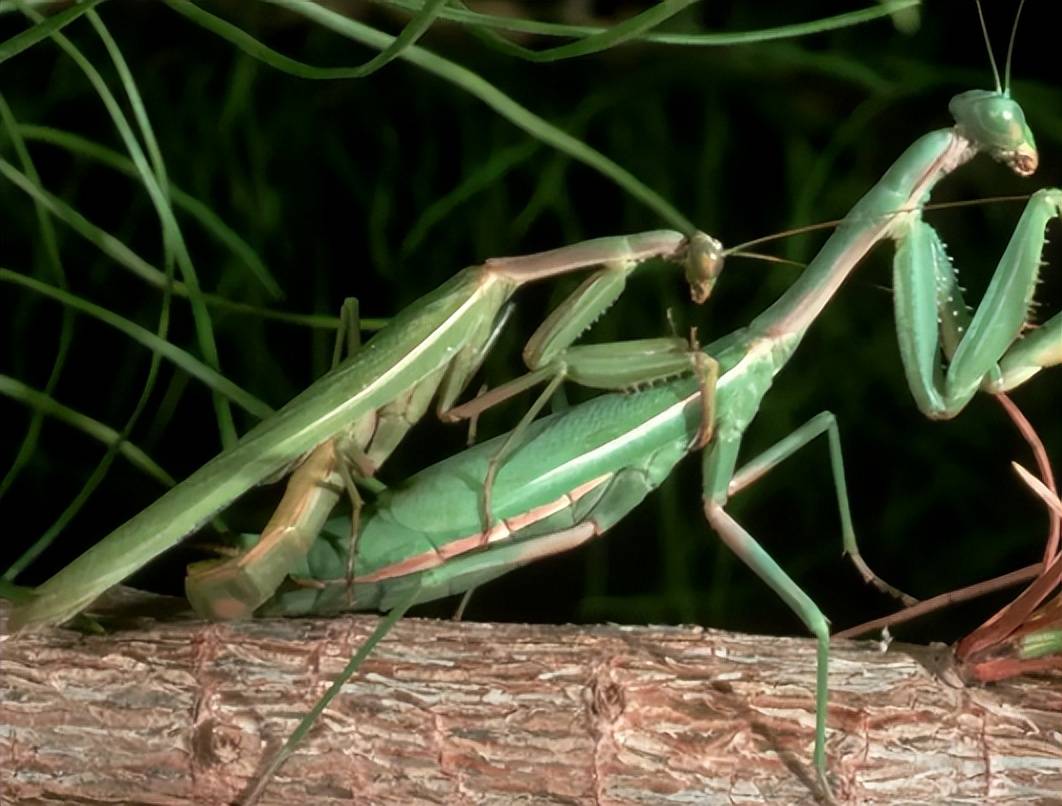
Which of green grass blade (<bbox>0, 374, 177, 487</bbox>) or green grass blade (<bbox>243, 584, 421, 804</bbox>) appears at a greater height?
green grass blade (<bbox>0, 374, 177, 487</bbox>)

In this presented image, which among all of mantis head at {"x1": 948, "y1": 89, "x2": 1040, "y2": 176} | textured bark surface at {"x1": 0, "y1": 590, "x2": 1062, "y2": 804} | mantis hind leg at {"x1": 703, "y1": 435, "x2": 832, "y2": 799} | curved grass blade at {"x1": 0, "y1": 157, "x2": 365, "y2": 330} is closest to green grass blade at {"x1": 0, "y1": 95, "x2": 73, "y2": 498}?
curved grass blade at {"x1": 0, "y1": 157, "x2": 365, "y2": 330}

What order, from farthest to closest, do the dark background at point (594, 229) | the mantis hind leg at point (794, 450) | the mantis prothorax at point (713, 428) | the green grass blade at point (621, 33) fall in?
the dark background at point (594, 229), the mantis hind leg at point (794, 450), the mantis prothorax at point (713, 428), the green grass blade at point (621, 33)

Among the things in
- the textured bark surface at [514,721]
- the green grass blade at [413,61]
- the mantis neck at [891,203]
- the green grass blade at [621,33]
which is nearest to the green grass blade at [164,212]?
the green grass blade at [413,61]

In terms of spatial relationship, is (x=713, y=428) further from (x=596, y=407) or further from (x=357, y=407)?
(x=357, y=407)

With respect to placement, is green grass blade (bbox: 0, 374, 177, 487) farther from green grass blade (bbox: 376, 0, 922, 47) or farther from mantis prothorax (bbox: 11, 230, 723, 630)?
green grass blade (bbox: 376, 0, 922, 47)

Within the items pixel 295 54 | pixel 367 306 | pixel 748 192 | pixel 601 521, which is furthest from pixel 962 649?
pixel 295 54

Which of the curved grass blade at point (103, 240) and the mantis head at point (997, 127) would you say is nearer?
the mantis head at point (997, 127)

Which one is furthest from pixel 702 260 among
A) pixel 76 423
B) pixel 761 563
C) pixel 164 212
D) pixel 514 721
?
pixel 76 423

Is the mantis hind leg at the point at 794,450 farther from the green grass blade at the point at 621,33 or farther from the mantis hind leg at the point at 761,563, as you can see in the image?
the green grass blade at the point at 621,33
